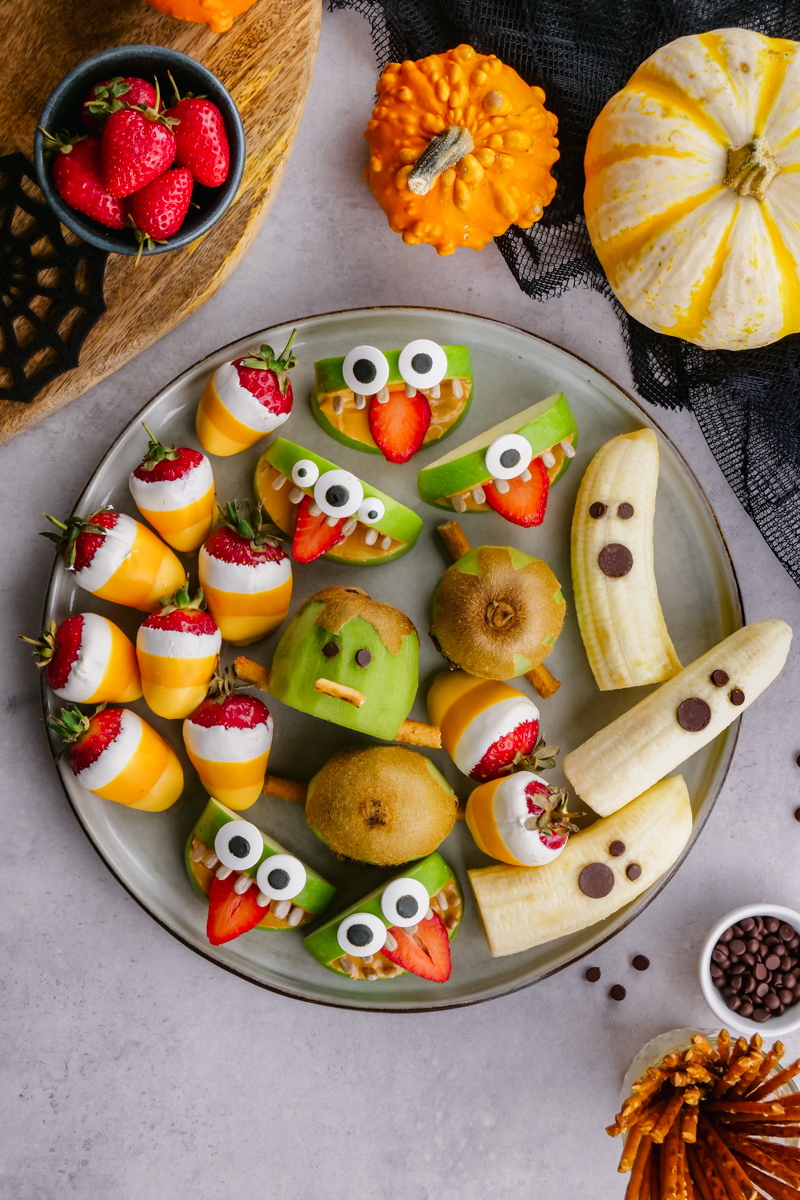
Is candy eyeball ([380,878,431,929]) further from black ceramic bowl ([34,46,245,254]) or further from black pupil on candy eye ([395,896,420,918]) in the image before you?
black ceramic bowl ([34,46,245,254])

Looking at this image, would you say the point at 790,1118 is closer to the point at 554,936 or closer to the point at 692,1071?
the point at 692,1071

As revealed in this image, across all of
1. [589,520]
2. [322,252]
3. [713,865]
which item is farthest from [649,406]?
[713,865]

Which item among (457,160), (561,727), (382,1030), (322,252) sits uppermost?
(457,160)

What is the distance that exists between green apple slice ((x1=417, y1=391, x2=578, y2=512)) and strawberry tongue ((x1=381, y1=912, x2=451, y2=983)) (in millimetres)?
824

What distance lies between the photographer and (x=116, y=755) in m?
1.54

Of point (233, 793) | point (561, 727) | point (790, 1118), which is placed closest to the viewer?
point (790, 1118)

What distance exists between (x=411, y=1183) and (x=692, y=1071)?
0.71 metres

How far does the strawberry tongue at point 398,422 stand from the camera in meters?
1.64

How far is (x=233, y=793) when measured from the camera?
1601mm

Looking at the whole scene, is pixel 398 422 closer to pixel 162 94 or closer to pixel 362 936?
pixel 162 94

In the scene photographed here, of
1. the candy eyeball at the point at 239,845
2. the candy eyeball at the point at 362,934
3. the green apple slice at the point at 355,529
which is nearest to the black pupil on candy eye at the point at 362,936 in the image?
the candy eyeball at the point at 362,934

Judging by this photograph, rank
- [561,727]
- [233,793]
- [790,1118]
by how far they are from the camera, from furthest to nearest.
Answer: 1. [561,727]
2. [233,793]
3. [790,1118]

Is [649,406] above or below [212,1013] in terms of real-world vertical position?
above

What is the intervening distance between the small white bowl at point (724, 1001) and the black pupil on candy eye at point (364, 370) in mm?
1281
